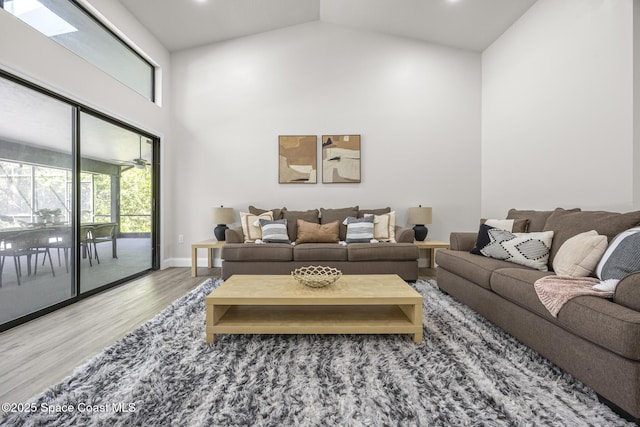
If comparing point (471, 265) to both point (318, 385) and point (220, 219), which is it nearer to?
point (318, 385)

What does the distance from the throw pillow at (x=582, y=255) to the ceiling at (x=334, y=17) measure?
299 cm

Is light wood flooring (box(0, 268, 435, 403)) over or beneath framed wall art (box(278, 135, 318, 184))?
beneath

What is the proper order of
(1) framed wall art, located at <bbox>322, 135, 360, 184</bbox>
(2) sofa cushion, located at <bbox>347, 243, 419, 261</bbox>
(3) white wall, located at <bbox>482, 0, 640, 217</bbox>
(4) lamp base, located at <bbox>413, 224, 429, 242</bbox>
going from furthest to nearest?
1. (1) framed wall art, located at <bbox>322, 135, 360, 184</bbox>
2. (4) lamp base, located at <bbox>413, 224, 429, 242</bbox>
3. (2) sofa cushion, located at <bbox>347, 243, 419, 261</bbox>
4. (3) white wall, located at <bbox>482, 0, 640, 217</bbox>

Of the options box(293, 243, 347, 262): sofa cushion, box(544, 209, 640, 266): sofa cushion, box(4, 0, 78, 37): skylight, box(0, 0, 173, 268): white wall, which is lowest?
box(293, 243, 347, 262): sofa cushion

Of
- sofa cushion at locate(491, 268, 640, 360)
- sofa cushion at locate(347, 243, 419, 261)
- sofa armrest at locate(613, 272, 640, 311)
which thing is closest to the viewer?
sofa cushion at locate(491, 268, 640, 360)

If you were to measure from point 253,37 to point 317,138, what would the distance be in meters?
1.88

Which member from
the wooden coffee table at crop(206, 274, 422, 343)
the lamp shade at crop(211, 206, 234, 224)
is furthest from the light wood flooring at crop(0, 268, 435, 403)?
the lamp shade at crop(211, 206, 234, 224)

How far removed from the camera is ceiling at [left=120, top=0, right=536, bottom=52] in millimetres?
3371

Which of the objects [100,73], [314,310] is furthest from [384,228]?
[100,73]

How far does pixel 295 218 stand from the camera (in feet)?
12.7

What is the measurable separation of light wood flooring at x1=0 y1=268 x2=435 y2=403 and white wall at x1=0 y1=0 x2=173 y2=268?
137cm

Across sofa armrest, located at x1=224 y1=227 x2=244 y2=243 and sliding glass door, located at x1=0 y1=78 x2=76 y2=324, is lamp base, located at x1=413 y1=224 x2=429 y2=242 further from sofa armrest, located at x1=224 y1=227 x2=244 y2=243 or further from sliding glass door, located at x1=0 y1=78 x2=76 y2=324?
sliding glass door, located at x1=0 y1=78 x2=76 y2=324

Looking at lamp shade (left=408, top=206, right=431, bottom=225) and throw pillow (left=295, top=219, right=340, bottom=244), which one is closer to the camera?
throw pillow (left=295, top=219, right=340, bottom=244)

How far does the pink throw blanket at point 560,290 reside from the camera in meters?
1.41
